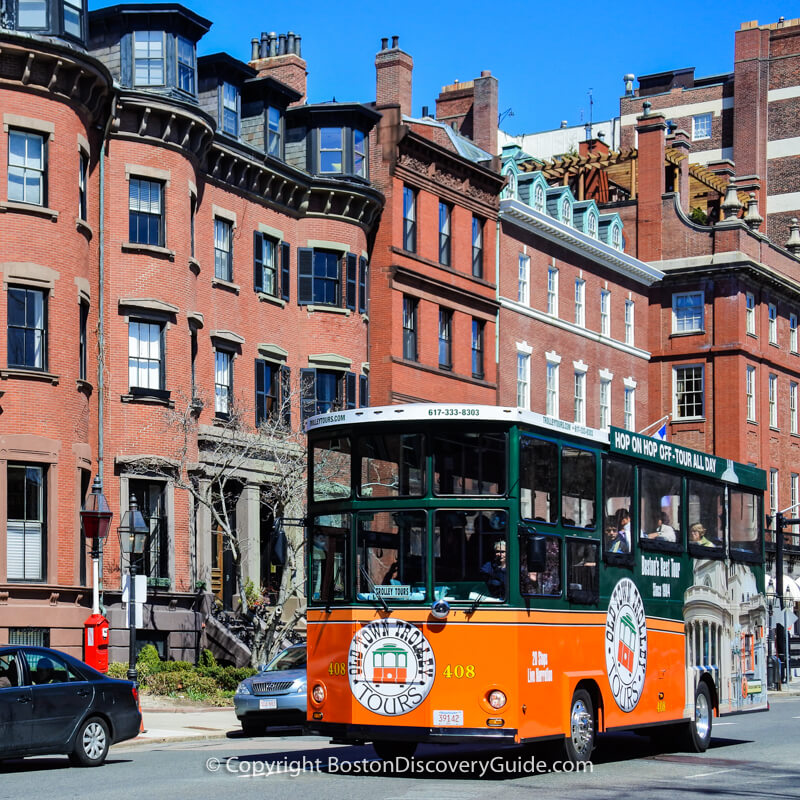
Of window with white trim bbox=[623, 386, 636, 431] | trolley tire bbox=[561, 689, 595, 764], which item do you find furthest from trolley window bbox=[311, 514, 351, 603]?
window with white trim bbox=[623, 386, 636, 431]

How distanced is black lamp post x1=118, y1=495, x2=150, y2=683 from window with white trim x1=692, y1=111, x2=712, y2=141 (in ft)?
186

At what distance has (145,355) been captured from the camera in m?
33.6

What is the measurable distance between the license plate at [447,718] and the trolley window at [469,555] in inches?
46.9

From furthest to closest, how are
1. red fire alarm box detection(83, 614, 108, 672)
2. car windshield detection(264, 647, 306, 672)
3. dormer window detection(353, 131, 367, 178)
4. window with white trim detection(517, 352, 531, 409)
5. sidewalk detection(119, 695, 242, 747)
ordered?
1. window with white trim detection(517, 352, 531, 409)
2. dormer window detection(353, 131, 367, 178)
3. red fire alarm box detection(83, 614, 108, 672)
4. car windshield detection(264, 647, 306, 672)
5. sidewalk detection(119, 695, 242, 747)

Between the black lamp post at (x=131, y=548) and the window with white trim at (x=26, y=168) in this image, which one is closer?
the black lamp post at (x=131, y=548)

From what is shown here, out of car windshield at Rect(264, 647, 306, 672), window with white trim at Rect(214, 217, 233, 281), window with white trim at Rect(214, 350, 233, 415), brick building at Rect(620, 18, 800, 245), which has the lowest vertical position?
car windshield at Rect(264, 647, 306, 672)

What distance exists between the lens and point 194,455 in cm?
3447

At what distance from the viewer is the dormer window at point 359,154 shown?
41.3 m

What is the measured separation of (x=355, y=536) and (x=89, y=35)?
22741 mm

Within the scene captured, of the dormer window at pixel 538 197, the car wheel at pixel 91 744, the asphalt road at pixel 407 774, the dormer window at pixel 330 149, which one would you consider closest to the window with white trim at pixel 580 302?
the dormer window at pixel 538 197

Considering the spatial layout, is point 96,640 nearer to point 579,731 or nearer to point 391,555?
point 391,555

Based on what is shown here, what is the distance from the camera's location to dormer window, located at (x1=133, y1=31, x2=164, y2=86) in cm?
3450

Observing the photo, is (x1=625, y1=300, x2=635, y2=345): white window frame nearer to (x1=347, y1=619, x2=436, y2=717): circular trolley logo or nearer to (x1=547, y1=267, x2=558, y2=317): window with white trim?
(x1=547, y1=267, x2=558, y2=317): window with white trim

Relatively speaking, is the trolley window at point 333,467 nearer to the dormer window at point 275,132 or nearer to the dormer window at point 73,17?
the dormer window at point 73,17
